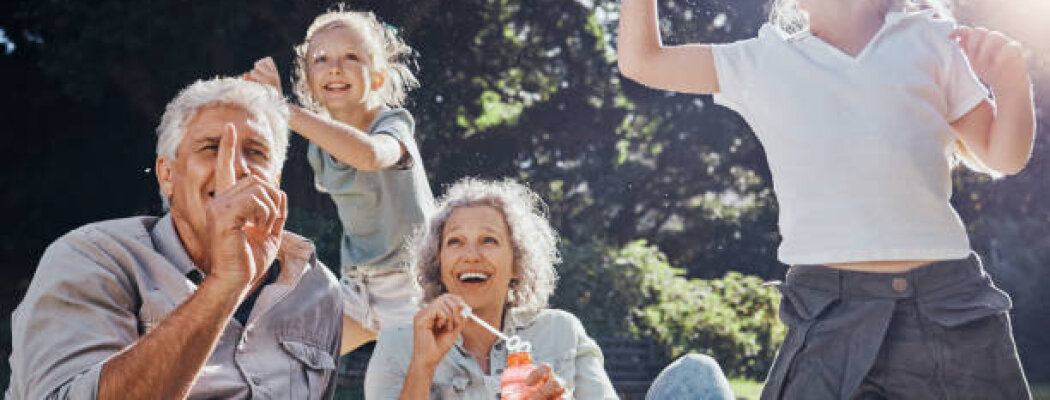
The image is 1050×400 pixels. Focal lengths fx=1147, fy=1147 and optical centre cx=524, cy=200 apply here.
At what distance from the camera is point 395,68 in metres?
4.66

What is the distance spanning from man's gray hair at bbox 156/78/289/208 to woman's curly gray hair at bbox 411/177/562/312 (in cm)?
104

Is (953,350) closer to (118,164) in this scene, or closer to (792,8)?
(792,8)

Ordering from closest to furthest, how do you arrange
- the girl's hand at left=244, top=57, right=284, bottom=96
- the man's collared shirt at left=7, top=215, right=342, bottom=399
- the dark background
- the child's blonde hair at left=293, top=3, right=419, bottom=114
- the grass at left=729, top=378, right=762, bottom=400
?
the man's collared shirt at left=7, top=215, right=342, bottom=399 < the girl's hand at left=244, top=57, right=284, bottom=96 < the child's blonde hair at left=293, top=3, right=419, bottom=114 < the grass at left=729, top=378, right=762, bottom=400 < the dark background

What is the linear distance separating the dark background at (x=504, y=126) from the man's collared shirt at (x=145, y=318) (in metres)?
7.22

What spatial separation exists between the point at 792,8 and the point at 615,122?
1391cm

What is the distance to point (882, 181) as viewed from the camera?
2471 mm

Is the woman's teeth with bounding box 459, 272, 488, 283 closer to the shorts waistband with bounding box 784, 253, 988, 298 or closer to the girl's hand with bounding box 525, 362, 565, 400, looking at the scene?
the girl's hand with bounding box 525, 362, 565, 400

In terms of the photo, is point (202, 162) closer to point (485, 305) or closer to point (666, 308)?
point (485, 305)

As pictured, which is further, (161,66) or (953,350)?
(161,66)

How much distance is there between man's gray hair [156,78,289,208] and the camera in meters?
2.54

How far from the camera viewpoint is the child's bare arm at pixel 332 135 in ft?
11.7

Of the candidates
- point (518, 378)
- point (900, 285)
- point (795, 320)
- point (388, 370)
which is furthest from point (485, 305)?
point (900, 285)

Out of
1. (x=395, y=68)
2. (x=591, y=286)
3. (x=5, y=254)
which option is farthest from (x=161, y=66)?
(x=395, y=68)

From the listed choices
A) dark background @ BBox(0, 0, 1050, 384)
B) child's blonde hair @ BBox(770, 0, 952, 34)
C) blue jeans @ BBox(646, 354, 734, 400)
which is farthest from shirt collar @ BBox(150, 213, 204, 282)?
dark background @ BBox(0, 0, 1050, 384)
